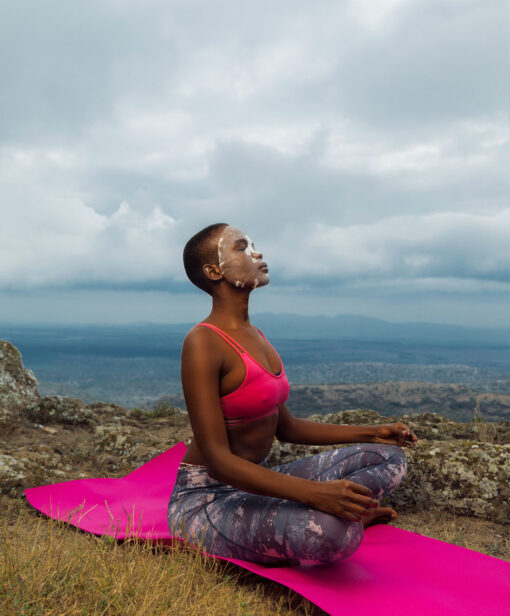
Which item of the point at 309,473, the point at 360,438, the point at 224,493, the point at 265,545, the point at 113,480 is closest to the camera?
the point at 265,545

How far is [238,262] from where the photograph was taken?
141 inches

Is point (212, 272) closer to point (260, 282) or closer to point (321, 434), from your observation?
point (260, 282)

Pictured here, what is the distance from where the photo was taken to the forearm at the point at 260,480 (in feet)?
9.60

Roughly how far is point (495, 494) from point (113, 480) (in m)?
3.60

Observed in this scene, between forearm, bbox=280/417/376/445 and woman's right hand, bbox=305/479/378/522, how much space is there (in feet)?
3.97

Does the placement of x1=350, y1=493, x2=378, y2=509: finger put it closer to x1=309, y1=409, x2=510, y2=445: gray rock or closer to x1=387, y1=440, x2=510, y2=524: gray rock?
x1=387, y1=440, x2=510, y2=524: gray rock

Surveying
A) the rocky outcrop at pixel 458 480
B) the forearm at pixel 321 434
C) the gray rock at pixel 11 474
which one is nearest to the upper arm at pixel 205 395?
the forearm at pixel 321 434

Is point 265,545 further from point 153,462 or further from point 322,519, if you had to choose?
point 153,462

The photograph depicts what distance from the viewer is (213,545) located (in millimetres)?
3318

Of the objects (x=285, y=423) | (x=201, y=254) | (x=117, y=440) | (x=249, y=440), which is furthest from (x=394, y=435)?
(x=117, y=440)

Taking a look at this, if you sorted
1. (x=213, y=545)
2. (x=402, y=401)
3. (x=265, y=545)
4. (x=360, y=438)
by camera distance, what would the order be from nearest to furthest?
→ (x=265, y=545)
(x=213, y=545)
(x=360, y=438)
(x=402, y=401)

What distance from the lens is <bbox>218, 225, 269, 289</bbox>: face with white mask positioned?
359 centimetres

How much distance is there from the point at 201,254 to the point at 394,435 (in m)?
1.97

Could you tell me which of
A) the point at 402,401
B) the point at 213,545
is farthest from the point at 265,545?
the point at 402,401
